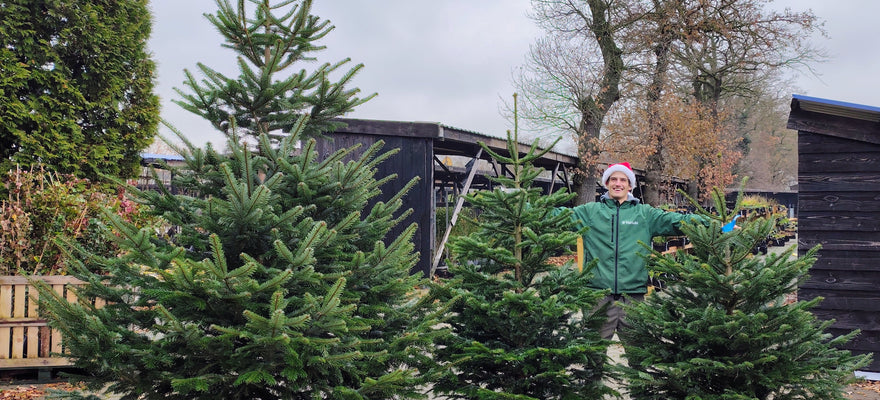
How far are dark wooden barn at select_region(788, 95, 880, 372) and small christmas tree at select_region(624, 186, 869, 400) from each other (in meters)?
2.84

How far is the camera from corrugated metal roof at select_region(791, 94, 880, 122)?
5969 mm

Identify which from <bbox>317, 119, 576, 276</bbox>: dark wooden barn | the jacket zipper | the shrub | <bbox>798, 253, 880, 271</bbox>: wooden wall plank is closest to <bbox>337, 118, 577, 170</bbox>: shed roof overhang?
<bbox>317, 119, 576, 276</bbox>: dark wooden barn

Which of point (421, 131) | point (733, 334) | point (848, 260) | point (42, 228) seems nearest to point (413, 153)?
point (421, 131)

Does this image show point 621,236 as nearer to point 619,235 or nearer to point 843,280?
point 619,235

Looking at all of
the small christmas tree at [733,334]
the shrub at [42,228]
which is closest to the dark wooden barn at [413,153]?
the shrub at [42,228]

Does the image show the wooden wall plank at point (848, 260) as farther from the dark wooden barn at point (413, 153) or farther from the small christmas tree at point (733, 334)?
the dark wooden barn at point (413, 153)

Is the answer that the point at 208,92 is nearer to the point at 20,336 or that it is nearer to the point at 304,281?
the point at 304,281

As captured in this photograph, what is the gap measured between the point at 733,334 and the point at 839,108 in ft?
12.5

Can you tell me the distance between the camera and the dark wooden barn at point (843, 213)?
6156 mm

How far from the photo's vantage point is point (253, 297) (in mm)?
3027

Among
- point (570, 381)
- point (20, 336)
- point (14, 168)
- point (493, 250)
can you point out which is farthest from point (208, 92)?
point (14, 168)

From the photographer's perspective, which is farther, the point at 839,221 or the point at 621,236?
the point at 839,221

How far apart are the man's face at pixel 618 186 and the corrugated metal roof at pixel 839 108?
2.72m

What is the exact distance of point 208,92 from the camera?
3.53 metres
